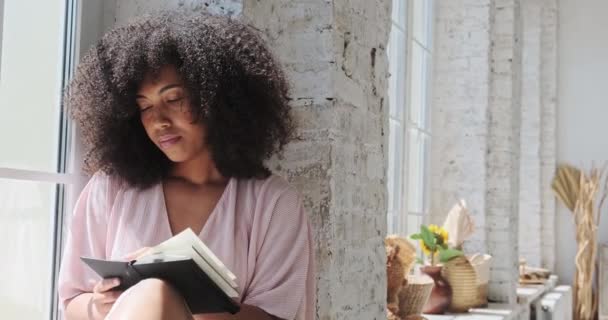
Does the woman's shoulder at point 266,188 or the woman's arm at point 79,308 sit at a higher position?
the woman's shoulder at point 266,188

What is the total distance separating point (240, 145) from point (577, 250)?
248 inches

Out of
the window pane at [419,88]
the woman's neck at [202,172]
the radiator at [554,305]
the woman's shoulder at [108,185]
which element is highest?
the window pane at [419,88]

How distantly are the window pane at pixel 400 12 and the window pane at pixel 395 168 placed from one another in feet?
1.77

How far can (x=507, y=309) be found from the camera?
14.8 feet

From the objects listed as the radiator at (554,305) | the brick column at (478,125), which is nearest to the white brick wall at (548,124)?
the radiator at (554,305)

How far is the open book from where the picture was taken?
1.26 meters

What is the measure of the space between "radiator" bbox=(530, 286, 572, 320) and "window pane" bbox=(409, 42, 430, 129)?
4.92ft

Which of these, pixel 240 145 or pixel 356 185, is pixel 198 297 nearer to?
pixel 240 145

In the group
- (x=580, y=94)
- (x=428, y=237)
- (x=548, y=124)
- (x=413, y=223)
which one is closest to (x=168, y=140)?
(x=428, y=237)

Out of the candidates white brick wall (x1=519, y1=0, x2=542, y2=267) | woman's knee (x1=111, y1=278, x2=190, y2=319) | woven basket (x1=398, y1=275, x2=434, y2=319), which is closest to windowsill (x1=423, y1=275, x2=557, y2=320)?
woven basket (x1=398, y1=275, x2=434, y2=319)

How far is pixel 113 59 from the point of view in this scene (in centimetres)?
153

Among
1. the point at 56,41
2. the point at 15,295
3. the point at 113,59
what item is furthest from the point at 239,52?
the point at 15,295

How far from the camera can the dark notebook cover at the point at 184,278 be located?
1.26 metres

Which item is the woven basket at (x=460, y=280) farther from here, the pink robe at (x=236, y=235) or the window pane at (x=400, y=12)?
the pink robe at (x=236, y=235)
